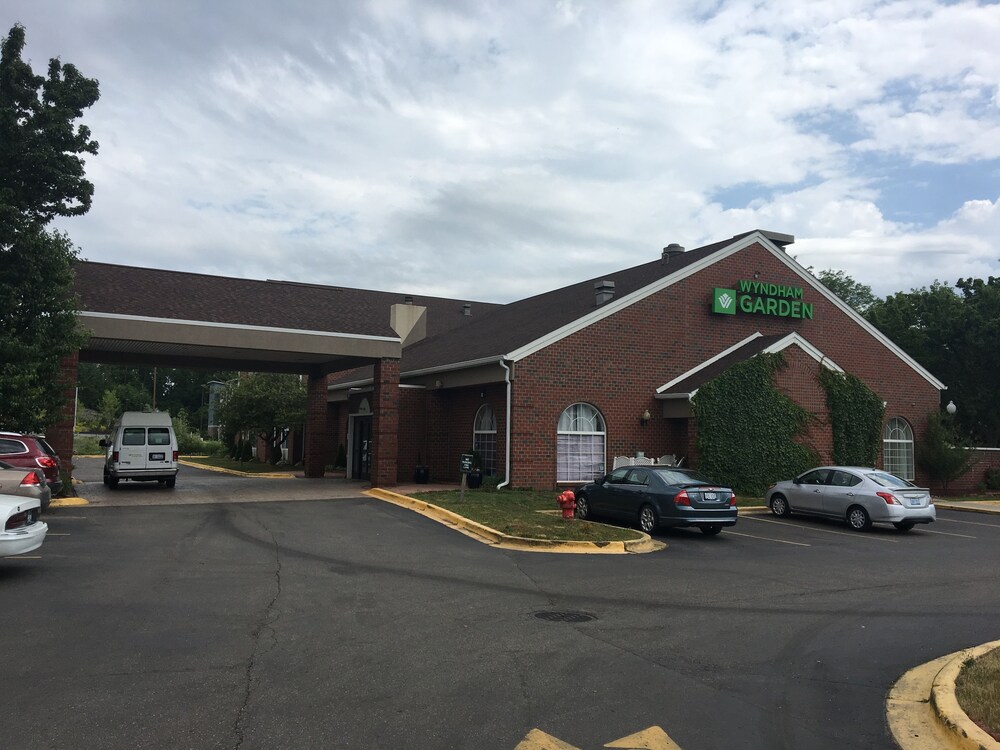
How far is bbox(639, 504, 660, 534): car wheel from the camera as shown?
638 inches

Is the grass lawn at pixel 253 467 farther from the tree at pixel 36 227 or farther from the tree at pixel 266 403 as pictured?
the tree at pixel 36 227

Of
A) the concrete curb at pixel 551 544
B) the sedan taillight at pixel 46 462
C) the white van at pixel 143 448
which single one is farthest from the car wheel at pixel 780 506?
the white van at pixel 143 448

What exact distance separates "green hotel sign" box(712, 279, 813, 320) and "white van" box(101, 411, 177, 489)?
56.8 feet

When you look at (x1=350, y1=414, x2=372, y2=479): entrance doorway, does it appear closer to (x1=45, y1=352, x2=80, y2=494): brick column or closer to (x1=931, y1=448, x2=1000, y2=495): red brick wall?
(x1=45, y1=352, x2=80, y2=494): brick column

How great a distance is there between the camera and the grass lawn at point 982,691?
576cm

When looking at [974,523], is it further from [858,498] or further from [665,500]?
[665,500]

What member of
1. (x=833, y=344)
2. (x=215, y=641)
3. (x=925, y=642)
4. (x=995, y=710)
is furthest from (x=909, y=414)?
(x=215, y=641)

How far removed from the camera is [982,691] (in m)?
6.30

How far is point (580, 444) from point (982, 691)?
58.4 ft

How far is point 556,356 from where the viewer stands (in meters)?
23.5

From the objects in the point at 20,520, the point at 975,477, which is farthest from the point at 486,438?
the point at 975,477

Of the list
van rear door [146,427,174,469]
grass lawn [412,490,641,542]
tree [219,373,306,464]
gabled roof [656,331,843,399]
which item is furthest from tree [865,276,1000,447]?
van rear door [146,427,174,469]

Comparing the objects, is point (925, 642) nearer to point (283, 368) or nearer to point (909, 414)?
point (909, 414)

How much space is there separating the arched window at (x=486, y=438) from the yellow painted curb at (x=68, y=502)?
10666 mm
